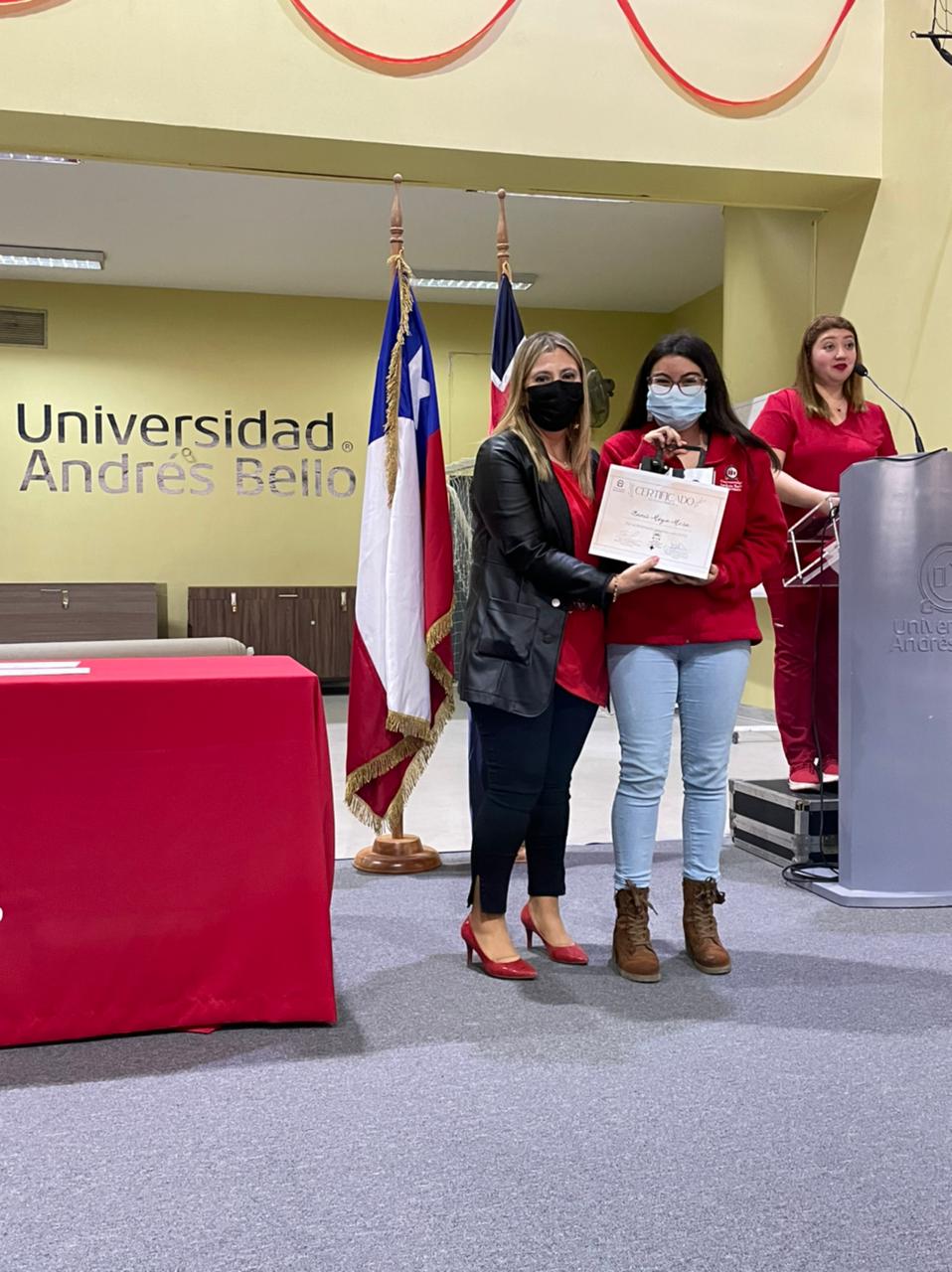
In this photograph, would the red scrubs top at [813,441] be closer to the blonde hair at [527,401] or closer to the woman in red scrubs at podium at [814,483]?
the woman in red scrubs at podium at [814,483]

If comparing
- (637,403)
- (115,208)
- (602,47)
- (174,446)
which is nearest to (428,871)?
(637,403)

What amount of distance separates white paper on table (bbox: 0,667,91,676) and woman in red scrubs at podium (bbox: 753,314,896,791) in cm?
203

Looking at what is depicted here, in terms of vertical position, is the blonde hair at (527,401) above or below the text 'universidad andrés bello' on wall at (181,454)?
below

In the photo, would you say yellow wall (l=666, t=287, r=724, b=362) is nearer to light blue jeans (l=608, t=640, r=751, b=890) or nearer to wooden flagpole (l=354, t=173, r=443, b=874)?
wooden flagpole (l=354, t=173, r=443, b=874)

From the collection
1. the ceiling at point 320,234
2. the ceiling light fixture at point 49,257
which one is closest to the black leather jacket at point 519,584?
the ceiling at point 320,234

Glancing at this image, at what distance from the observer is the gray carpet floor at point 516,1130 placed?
152cm

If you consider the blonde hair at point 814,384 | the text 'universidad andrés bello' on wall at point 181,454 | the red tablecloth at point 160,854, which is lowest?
the red tablecloth at point 160,854

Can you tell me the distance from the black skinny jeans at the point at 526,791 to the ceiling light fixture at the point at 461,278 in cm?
712

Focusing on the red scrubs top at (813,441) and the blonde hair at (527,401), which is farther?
the red scrubs top at (813,441)

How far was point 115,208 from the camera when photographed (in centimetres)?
777

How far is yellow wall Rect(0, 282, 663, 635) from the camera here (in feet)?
31.1

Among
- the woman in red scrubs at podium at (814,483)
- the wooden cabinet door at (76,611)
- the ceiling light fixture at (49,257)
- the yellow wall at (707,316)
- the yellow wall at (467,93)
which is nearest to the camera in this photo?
the woman in red scrubs at podium at (814,483)

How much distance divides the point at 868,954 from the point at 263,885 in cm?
146

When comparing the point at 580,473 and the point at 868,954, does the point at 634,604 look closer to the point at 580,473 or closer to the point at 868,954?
the point at 580,473
